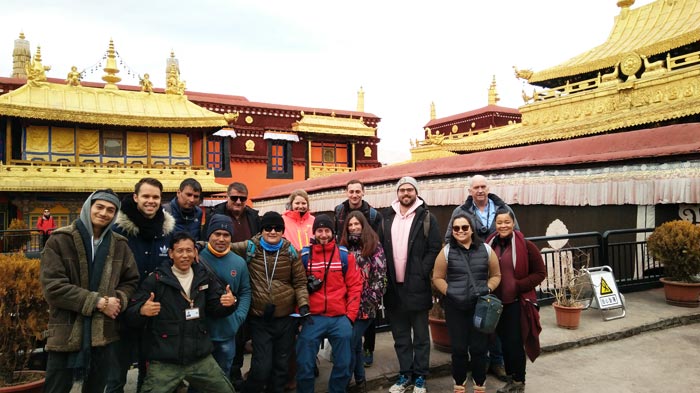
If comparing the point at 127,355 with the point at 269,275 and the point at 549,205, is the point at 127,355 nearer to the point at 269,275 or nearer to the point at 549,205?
the point at 269,275

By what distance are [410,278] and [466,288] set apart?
553 mm

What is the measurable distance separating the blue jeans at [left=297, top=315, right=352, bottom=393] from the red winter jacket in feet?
0.28

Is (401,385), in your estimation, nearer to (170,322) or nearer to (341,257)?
(341,257)

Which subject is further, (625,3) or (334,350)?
(625,3)

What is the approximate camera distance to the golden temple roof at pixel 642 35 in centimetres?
1634

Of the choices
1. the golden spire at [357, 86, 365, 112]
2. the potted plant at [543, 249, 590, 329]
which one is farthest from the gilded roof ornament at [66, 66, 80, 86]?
the potted plant at [543, 249, 590, 329]

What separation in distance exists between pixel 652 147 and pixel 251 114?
72.2ft

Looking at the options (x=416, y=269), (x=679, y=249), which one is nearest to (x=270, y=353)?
(x=416, y=269)

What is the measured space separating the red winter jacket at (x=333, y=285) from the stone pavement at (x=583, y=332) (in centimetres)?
84

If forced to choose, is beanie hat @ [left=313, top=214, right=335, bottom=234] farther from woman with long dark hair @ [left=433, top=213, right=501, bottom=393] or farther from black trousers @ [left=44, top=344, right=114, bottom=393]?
black trousers @ [left=44, top=344, right=114, bottom=393]

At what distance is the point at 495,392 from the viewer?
4.22m

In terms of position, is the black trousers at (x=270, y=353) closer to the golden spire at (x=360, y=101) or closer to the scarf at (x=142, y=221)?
the scarf at (x=142, y=221)

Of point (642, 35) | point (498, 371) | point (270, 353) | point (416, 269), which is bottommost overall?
point (498, 371)

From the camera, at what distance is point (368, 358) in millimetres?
A: 4711
